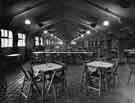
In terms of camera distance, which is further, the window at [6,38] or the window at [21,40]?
the window at [21,40]

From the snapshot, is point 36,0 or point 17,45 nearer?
point 36,0

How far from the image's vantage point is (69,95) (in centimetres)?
252

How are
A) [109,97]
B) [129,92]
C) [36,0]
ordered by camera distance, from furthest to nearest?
[36,0] → [129,92] → [109,97]

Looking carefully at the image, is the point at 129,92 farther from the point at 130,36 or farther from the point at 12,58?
the point at 130,36

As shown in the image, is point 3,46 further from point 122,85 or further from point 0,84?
point 122,85

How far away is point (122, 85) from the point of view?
3139 millimetres

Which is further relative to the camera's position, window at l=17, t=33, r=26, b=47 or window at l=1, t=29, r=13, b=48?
window at l=17, t=33, r=26, b=47

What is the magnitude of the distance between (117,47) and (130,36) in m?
1.11

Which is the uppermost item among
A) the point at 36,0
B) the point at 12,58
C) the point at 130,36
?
the point at 36,0

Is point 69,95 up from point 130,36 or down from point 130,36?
down

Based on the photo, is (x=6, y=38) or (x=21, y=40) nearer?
(x=6, y=38)

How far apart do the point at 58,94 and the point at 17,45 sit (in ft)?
16.0

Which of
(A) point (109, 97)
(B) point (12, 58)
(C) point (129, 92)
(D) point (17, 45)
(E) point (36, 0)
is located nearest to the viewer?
(A) point (109, 97)

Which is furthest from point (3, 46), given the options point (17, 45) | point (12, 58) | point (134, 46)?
point (134, 46)
